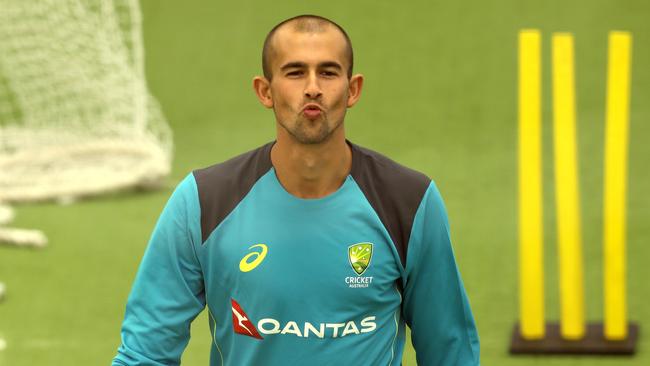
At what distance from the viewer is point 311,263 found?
133 inches

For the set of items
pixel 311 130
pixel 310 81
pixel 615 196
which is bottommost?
pixel 311 130

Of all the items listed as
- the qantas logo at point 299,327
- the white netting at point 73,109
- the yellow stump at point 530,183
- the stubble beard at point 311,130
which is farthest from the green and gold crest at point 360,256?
the white netting at point 73,109

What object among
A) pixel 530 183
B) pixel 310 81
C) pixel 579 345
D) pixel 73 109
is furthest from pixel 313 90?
pixel 73 109

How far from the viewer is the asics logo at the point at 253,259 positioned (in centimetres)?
339

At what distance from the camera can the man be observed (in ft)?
11.1

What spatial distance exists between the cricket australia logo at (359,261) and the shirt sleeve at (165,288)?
1.17 feet

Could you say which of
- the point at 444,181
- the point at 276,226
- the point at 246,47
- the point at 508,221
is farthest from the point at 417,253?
the point at 246,47

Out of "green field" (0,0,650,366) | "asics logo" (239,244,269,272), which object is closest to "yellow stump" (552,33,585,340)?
"green field" (0,0,650,366)

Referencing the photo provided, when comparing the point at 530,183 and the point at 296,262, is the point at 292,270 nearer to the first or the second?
the point at 296,262

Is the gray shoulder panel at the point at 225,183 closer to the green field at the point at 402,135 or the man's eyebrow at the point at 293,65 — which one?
the man's eyebrow at the point at 293,65

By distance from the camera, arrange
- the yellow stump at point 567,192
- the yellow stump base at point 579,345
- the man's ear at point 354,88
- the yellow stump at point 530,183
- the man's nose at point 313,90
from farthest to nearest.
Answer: the yellow stump base at point 579,345, the yellow stump at point 567,192, the yellow stump at point 530,183, the man's ear at point 354,88, the man's nose at point 313,90

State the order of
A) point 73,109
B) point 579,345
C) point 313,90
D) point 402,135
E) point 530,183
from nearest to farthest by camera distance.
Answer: point 313,90
point 530,183
point 579,345
point 402,135
point 73,109

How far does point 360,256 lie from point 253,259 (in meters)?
0.25

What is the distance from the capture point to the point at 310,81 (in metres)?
3.22
